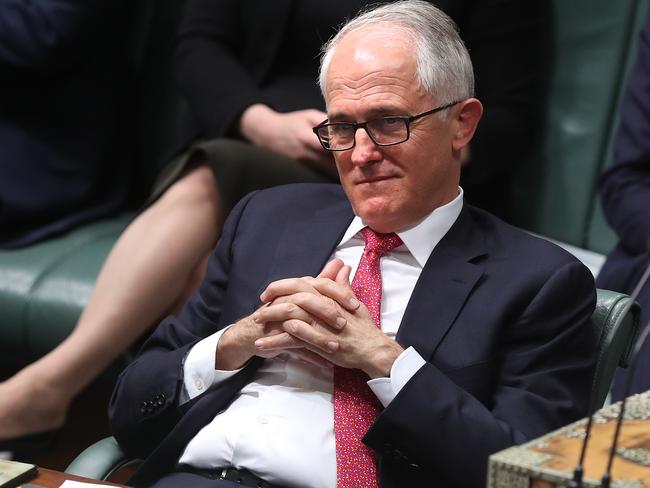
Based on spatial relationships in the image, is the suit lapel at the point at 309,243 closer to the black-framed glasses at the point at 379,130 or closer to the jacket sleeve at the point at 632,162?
the black-framed glasses at the point at 379,130

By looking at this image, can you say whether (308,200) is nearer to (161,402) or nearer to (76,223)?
(161,402)

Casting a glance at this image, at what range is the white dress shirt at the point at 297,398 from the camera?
1632mm

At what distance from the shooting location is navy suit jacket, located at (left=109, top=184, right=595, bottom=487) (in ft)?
5.20

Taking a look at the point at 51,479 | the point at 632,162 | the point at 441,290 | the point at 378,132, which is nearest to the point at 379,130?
the point at 378,132

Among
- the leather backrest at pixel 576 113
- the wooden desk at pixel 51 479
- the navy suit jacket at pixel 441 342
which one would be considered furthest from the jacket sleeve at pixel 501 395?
the leather backrest at pixel 576 113

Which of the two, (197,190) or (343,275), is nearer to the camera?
(343,275)

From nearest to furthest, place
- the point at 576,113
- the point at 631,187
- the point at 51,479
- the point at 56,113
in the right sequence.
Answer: the point at 51,479
the point at 631,187
the point at 576,113
the point at 56,113

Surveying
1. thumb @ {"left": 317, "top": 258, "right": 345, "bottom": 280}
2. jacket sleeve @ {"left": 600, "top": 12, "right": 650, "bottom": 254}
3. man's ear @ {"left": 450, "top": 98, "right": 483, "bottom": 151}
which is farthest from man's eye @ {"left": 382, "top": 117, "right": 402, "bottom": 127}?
jacket sleeve @ {"left": 600, "top": 12, "right": 650, "bottom": 254}

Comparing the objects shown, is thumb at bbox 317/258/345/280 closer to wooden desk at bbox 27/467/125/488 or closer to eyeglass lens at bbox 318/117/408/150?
eyeglass lens at bbox 318/117/408/150

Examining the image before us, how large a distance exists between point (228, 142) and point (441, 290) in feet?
3.21

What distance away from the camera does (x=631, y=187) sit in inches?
98.2

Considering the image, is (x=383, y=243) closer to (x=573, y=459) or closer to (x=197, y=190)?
(x=573, y=459)

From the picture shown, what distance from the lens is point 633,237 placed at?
2.41 m

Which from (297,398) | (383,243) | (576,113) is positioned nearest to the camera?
(297,398)
